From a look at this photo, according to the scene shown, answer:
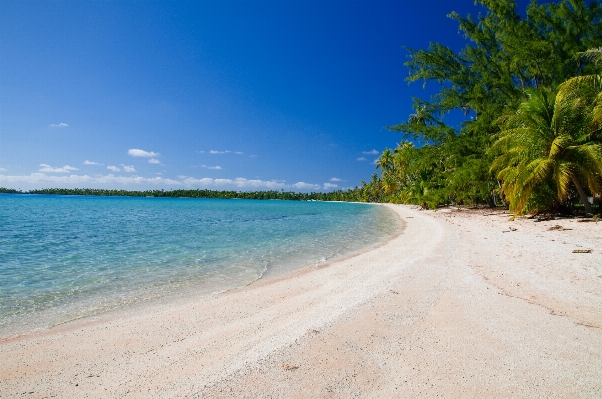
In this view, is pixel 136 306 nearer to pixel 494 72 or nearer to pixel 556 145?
pixel 556 145

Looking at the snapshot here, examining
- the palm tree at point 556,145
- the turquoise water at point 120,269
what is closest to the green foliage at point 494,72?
the palm tree at point 556,145

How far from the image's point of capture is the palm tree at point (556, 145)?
11.7 m

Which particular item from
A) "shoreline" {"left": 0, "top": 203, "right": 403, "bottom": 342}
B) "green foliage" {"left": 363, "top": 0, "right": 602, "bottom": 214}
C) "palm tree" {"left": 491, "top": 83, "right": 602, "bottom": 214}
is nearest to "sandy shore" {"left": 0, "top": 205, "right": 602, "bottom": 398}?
"shoreline" {"left": 0, "top": 203, "right": 403, "bottom": 342}

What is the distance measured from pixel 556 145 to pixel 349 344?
1422cm

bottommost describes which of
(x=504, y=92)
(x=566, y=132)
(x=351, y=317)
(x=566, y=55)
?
(x=351, y=317)

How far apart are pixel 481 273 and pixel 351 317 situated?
353 cm

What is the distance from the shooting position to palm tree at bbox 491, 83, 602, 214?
38.5 ft

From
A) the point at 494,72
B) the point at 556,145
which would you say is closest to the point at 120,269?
the point at 556,145

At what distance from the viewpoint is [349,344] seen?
2.97 m

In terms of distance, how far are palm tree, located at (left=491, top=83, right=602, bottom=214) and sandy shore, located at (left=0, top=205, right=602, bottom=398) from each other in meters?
8.56

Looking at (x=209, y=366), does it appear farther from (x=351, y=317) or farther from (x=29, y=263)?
(x=29, y=263)

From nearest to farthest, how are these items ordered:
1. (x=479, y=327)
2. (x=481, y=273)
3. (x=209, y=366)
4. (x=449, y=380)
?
(x=449, y=380)
(x=209, y=366)
(x=479, y=327)
(x=481, y=273)

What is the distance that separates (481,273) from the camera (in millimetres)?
5641

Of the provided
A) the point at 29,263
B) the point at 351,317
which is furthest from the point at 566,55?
the point at 29,263
